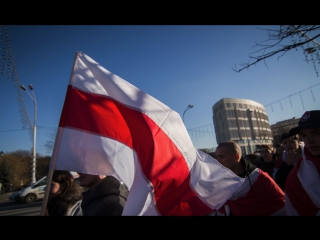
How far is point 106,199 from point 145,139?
0.69 meters

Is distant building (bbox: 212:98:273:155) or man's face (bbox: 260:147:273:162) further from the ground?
distant building (bbox: 212:98:273:155)

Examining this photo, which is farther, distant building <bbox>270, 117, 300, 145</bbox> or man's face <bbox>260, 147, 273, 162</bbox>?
distant building <bbox>270, 117, 300, 145</bbox>

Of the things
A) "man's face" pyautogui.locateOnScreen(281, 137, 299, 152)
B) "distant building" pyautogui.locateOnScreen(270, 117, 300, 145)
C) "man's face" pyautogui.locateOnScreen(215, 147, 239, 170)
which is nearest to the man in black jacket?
"man's face" pyautogui.locateOnScreen(215, 147, 239, 170)

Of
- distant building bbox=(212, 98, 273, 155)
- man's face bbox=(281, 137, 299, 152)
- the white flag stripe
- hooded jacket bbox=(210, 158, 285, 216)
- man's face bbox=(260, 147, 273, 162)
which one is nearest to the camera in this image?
hooded jacket bbox=(210, 158, 285, 216)

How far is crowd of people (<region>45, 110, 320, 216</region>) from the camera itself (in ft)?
5.35

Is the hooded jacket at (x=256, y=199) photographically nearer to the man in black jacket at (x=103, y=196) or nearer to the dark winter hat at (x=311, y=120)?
the dark winter hat at (x=311, y=120)

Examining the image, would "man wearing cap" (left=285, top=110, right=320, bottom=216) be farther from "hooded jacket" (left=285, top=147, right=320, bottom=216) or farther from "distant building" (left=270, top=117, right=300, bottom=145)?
"distant building" (left=270, top=117, right=300, bottom=145)

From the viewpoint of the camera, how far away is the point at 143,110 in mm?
2129

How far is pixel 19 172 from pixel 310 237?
50.7 m

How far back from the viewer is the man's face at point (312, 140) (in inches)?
66.1

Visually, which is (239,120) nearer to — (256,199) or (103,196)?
(256,199)

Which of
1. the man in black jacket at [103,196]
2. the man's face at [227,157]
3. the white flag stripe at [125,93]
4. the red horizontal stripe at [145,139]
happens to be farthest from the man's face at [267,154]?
the man in black jacket at [103,196]

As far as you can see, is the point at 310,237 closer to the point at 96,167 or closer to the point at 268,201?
the point at 268,201
